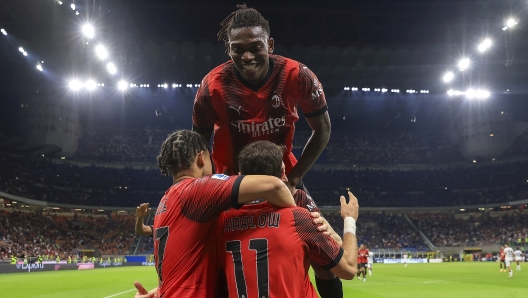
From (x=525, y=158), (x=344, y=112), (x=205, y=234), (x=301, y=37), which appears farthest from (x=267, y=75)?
(x=525, y=158)

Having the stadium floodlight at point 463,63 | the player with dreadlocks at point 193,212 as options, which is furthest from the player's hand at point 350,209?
the stadium floodlight at point 463,63

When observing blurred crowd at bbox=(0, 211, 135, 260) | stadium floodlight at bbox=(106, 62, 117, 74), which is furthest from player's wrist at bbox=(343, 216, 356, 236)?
blurred crowd at bbox=(0, 211, 135, 260)

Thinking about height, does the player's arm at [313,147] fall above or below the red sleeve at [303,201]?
above

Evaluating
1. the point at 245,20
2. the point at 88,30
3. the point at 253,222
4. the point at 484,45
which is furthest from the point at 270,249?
the point at 484,45

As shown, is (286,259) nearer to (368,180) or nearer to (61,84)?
(61,84)

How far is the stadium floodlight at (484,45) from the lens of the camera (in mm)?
30600

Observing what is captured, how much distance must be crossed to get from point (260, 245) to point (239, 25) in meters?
2.05

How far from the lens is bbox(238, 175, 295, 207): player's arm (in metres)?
2.95

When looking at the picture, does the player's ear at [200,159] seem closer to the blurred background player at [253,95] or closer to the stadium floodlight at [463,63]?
the blurred background player at [253,95]

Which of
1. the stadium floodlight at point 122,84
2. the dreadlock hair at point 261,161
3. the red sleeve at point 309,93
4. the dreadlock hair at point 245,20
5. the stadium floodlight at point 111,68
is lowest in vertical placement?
the dreadlock hair at point 261,161

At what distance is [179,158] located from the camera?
336 cm

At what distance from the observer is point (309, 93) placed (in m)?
4.48

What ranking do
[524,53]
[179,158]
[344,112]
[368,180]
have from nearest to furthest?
[179,158]
[524,53]
[344,112]
[368,180]

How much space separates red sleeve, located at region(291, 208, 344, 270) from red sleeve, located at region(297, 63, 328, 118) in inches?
63.0
